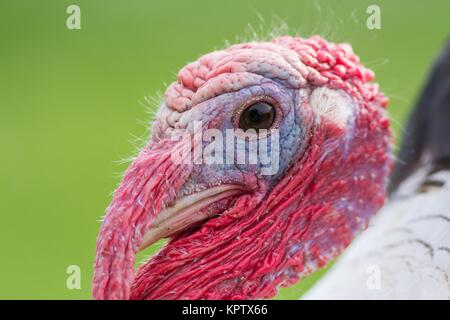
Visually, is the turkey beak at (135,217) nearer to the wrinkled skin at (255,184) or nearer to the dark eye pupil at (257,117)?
the wrinkled skin at (255,184)

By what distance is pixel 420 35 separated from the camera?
21.5ft

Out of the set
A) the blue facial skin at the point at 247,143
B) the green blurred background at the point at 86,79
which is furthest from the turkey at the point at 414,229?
the green blurred background at the point at 86,79

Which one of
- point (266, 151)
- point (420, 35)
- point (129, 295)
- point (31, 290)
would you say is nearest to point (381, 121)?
point (266, 151)

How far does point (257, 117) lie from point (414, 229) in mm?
850

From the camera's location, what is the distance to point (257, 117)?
2.15 m

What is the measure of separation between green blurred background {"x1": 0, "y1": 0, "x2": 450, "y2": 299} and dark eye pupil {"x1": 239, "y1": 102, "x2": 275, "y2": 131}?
2.84 metres

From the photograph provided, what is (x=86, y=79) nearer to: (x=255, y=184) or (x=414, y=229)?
(x=414, y=229)

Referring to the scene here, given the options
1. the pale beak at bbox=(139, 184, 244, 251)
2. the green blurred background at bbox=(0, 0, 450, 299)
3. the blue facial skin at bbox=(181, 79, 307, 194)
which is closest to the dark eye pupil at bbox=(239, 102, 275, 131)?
the blue facial skin at bbox=(181, 79, 307, 194)

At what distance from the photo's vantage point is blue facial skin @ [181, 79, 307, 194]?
6.94 feet

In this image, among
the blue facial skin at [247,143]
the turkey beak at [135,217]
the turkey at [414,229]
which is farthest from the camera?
the turkey at [414,229]

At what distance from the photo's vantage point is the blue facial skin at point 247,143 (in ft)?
6.94

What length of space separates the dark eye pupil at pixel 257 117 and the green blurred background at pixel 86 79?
2.84 metres
